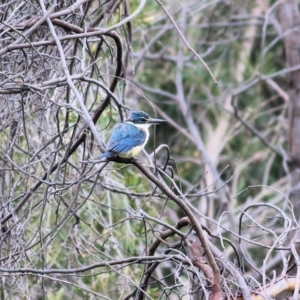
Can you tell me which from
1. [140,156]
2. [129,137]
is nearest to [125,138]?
[129,137]

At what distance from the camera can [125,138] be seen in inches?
130

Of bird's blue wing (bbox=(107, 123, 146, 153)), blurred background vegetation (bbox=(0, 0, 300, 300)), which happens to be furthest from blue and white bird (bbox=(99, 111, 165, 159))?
blurred background vegetation (bbox=(0, 0, 300, 300))

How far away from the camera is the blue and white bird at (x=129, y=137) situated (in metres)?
3.18

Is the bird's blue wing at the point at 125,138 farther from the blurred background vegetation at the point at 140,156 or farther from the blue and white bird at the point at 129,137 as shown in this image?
the blurred background vegetation at the point at 140,156

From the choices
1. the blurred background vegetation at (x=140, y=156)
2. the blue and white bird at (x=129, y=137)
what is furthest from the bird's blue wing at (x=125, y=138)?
the blurred background vegetation at (x=140, y=156)

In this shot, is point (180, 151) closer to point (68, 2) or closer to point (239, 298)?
point (68, 2)

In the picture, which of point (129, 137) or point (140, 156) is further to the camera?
point (140, 156)

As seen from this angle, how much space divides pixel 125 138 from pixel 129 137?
0.07 m

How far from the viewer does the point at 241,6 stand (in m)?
9.97

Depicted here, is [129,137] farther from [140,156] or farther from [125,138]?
[140,156]

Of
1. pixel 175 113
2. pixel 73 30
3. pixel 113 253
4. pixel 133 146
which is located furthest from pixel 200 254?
pixel 175 113

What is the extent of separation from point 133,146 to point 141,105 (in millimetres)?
6231

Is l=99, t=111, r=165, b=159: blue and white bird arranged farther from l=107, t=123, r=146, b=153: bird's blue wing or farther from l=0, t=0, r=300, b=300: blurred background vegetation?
l=0, t=0, r=300, b=300: blurred background vegetation

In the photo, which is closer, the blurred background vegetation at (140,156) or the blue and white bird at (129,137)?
the blurred background vegetation at (140,156)
